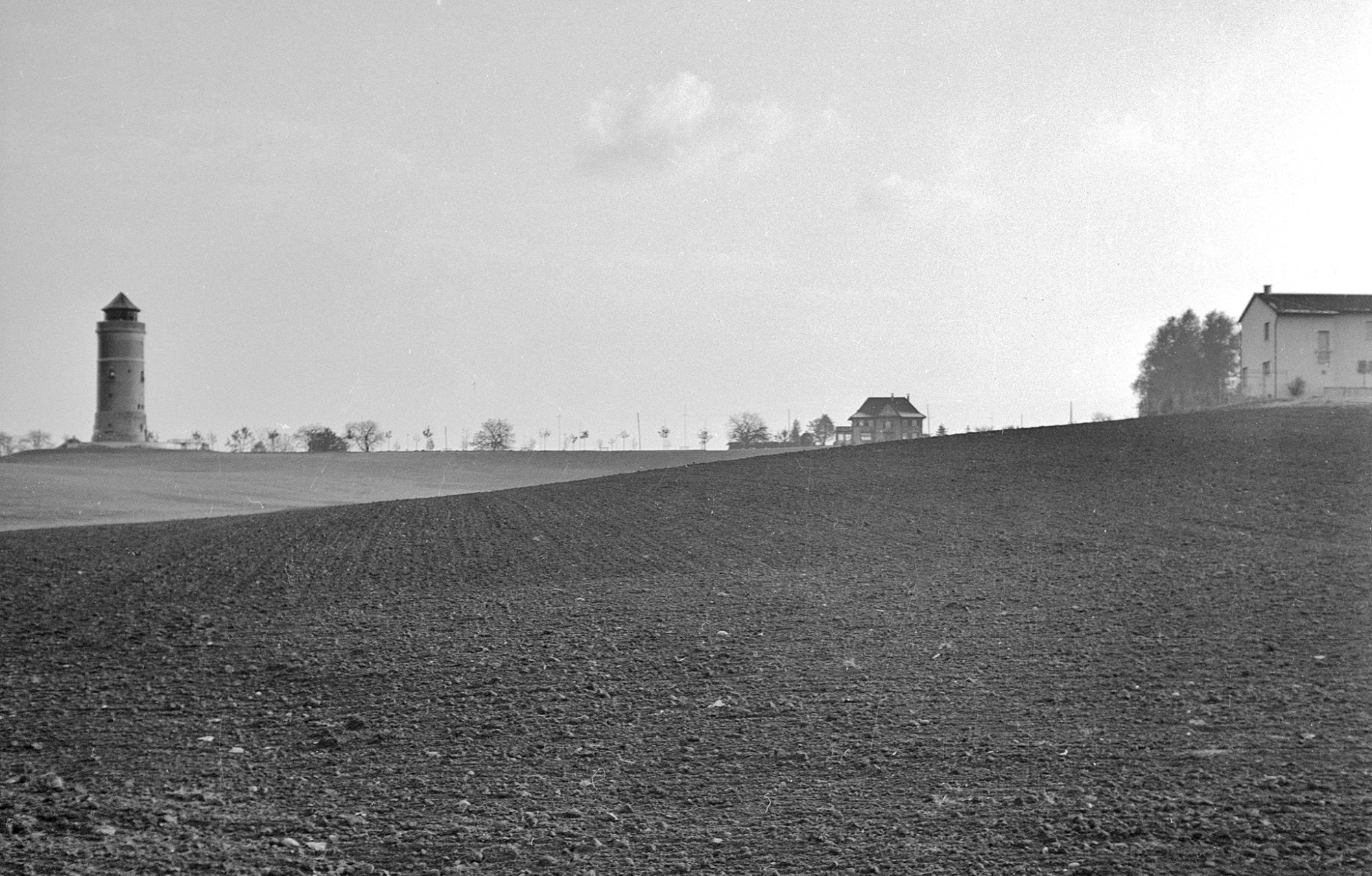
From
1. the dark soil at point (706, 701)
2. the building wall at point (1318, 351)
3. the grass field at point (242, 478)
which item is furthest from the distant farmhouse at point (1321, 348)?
the dark soil at point (706, 701)

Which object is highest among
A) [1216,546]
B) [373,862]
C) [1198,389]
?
[1198,389]

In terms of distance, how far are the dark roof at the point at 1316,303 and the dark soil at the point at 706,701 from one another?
112 feet

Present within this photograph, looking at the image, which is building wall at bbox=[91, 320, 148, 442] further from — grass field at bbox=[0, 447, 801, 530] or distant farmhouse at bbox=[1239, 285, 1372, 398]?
distant farmhouse at bbox=[1239, 285, 1372, 398]

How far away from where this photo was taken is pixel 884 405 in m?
85.6

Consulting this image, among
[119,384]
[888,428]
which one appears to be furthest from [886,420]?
[119,384]

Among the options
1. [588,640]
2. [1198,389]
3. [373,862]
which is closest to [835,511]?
[588,640]

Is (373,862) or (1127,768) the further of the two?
(1127,768)

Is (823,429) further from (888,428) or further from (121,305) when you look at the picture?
(121,305)

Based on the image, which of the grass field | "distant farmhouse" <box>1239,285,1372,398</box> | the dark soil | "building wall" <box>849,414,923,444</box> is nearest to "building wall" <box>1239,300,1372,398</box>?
"distant farmhouse" <box>1239,285,1372,398</box>

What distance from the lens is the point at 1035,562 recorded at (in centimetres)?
1418

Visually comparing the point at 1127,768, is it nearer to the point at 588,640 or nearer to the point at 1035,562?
the point at 588,640

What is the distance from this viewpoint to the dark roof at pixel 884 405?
8500 centimetres

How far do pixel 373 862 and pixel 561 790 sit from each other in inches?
49.7

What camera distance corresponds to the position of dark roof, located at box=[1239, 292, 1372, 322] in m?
47.1
